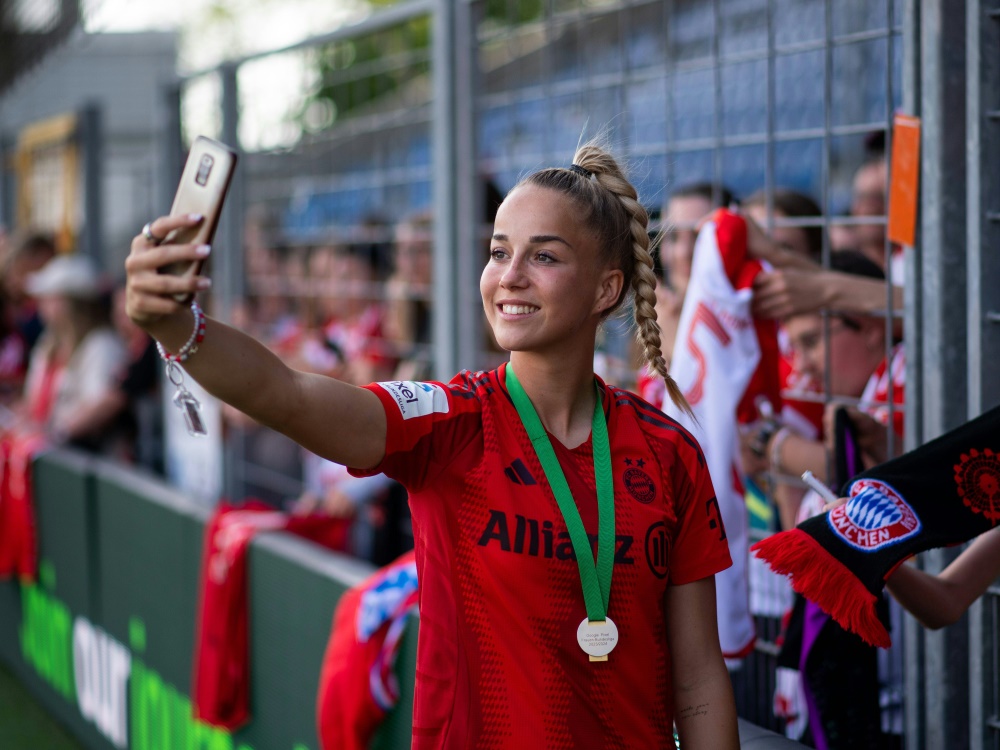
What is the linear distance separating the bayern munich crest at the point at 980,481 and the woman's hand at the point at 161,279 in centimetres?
134

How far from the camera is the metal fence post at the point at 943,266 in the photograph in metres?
2.26

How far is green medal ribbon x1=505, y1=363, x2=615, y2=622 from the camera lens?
1677 mm

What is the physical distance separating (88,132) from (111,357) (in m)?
1.62

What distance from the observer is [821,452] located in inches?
107

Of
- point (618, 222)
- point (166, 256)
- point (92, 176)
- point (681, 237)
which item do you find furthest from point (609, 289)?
point (92, 176)

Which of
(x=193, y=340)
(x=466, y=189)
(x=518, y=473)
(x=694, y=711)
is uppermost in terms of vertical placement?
(x=466, y=189)

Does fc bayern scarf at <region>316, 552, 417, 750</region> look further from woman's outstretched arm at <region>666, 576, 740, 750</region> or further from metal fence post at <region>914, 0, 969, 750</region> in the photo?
metal fence post at <region>914, 0, 969, 750</region>

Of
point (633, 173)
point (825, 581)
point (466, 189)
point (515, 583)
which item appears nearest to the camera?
point (515, 583)

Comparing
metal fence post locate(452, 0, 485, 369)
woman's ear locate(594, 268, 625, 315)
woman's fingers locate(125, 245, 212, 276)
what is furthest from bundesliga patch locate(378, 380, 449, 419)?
metal fence post locate(452, 0, 485, 369)

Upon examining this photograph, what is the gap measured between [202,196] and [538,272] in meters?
0.54

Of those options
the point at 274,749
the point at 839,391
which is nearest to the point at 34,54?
the point at 274,749

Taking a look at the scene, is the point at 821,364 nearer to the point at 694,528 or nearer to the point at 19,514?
the point at 694,528

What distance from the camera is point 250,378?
147cm

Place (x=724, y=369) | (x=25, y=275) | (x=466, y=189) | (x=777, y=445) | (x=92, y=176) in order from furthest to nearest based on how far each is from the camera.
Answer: (x=25, y=275), (x=92, y=176), (x=466, y=189), (x=777, y=445), (x=724, y=369)
